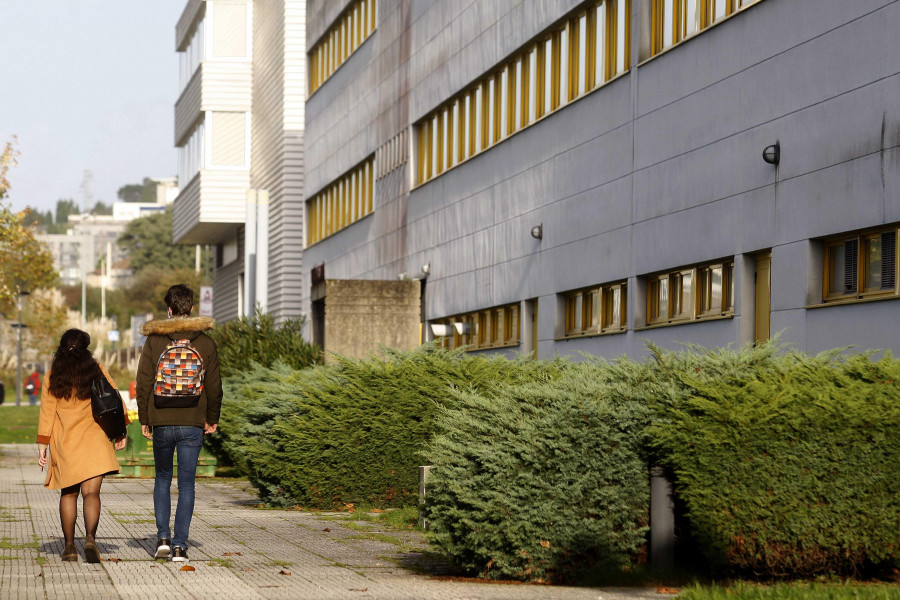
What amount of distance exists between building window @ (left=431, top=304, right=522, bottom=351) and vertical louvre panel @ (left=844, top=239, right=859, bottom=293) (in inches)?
431

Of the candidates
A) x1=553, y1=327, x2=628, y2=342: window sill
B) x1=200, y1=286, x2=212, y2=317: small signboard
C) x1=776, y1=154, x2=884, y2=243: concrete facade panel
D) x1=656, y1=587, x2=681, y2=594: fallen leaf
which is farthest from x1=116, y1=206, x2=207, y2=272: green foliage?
x1=656, y1=587, x2=681, y2=594: fallen leaf

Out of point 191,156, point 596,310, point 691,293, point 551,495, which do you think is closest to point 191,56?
point 191,156

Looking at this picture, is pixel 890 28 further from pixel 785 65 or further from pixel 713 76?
pixel 713 76

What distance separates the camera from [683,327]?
59.1ft

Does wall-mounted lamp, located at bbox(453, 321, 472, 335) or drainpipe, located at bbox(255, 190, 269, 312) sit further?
drainpipe, located at bbox(255, 190, 269, 312)

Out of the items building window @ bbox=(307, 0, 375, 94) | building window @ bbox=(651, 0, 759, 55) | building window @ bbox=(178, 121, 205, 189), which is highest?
building window @ bbox=(307, 0, 375, 94)

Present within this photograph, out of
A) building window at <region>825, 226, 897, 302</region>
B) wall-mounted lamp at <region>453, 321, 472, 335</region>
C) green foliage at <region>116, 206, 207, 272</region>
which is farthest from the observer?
green foliage at <region>116, 206, 207, 272</region>

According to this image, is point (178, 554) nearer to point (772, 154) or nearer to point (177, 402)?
point (177, 402)

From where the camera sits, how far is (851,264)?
46.9ft

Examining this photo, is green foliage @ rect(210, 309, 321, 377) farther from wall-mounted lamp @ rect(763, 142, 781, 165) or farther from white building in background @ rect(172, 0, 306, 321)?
white building in background @ rect(172, 0, 306, 321)

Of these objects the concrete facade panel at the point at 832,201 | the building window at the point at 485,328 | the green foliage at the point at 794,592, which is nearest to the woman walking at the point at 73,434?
the green foliage at the point at 794,592

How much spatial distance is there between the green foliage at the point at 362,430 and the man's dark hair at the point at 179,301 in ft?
14.3

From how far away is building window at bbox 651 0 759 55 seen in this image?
56.4 feet

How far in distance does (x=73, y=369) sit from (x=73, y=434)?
1.58 feet
